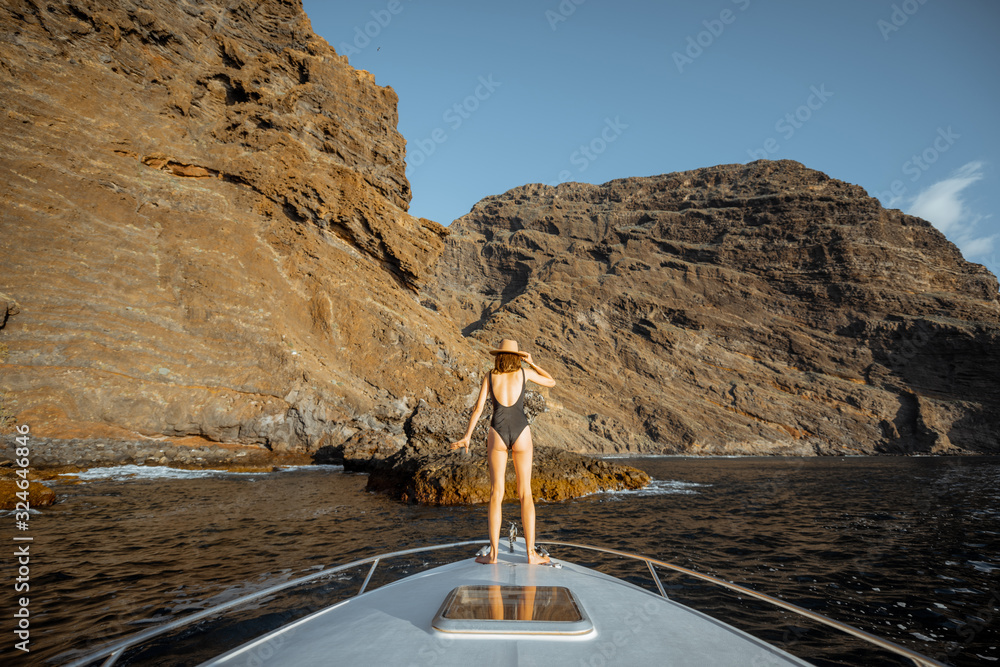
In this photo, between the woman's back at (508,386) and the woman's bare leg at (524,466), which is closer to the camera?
the woman's bare leg at (524,466)

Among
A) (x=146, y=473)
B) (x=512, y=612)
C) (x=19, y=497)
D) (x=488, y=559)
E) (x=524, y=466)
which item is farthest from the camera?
(x=146, y=473)

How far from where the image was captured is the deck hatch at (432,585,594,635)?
6.40 ft

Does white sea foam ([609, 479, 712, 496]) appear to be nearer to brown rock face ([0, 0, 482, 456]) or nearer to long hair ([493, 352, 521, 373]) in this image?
long hair ([493, 352, 521, 373])

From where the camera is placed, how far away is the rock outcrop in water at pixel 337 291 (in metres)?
21.0

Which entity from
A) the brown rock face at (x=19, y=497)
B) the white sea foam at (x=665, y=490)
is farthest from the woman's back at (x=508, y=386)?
the brown rock face at (x=19, y=497)

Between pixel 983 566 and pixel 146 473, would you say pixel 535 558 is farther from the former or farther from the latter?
pixel 146 473

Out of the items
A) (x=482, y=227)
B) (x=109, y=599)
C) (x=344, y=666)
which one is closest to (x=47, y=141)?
(x=109, y=599)

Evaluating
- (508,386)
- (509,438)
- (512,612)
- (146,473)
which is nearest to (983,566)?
(509,438)

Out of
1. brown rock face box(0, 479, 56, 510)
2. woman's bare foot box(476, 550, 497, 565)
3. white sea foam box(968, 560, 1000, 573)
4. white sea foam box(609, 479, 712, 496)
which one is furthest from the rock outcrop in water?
white sea foam box(968, 560, 1000, 573)

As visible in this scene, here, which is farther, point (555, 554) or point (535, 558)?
point (555, 554)

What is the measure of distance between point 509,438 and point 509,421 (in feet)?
0.52

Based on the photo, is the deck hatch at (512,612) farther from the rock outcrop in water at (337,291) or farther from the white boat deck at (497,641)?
the rock outcrop in water at (337,291)

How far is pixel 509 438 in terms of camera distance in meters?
4.18

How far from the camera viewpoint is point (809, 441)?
47.8m
